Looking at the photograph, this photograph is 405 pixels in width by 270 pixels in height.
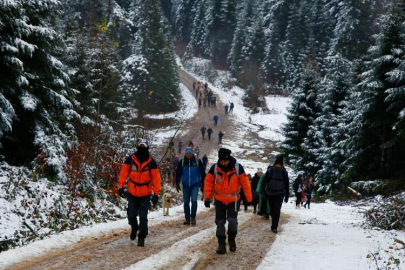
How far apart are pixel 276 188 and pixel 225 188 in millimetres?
2958

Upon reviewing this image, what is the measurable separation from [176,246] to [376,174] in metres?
13.2

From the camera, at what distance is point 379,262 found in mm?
6020

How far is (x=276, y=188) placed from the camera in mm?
8844

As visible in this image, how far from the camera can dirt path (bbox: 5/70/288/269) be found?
18.1ft

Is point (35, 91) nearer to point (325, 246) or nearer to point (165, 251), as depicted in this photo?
point (165, 251)

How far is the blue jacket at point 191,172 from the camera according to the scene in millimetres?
8562

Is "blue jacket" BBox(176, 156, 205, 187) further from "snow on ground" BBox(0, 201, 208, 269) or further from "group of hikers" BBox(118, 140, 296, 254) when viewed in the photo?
"group of hikers" BBox(118, 140, 296, 254)

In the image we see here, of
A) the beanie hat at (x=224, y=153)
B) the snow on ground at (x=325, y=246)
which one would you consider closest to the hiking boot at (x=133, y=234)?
the beanie hat at (x=224, y=153)

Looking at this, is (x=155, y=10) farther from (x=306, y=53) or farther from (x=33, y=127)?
(x=33, y=127)

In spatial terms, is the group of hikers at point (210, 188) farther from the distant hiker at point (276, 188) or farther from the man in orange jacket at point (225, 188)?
the distant hiker at point (276, 188)

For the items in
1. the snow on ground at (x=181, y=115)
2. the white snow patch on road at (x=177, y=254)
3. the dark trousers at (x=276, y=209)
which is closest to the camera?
the white snow patch on road at (x=177, y=254)

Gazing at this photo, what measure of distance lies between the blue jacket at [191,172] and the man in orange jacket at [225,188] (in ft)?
7.23

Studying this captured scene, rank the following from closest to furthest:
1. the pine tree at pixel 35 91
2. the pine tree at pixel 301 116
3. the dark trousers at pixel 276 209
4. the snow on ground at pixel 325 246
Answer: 1. the snow on ground at pixel 325 246
2. the dark trousers at pixel 276 209
3. the pine tree at pixel 35 91
4. the pine tree at pixel 301 116

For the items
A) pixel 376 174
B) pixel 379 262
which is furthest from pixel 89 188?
pixel 376 174
